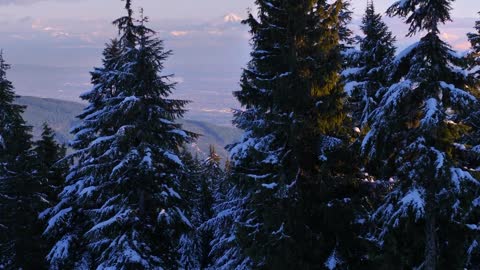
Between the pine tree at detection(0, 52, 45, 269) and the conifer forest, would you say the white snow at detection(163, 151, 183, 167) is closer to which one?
the conifer forest

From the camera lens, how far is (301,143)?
13289 mm

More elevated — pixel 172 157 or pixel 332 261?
pixel 172 157

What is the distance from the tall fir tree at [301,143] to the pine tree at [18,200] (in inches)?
626

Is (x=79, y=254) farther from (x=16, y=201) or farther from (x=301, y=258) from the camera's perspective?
(x=301, y=258)

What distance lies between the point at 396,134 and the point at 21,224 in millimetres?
20666

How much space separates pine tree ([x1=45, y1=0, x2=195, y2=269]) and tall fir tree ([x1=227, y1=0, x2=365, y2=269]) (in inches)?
188

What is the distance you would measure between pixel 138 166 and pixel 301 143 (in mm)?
6299

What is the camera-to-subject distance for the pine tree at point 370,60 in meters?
17.6

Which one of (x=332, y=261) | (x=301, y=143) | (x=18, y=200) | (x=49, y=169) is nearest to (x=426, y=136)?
(x=301, y=143)

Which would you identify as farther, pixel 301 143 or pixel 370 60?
pixel 370 60

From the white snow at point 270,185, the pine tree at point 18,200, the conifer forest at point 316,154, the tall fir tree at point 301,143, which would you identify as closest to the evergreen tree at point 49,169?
the pine tree at point 18,200

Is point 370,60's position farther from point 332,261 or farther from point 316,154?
point 332,261

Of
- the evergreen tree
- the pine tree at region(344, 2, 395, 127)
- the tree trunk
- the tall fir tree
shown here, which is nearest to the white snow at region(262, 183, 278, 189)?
the tall fir tree

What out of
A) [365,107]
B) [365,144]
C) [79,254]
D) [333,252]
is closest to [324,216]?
[333,252]
